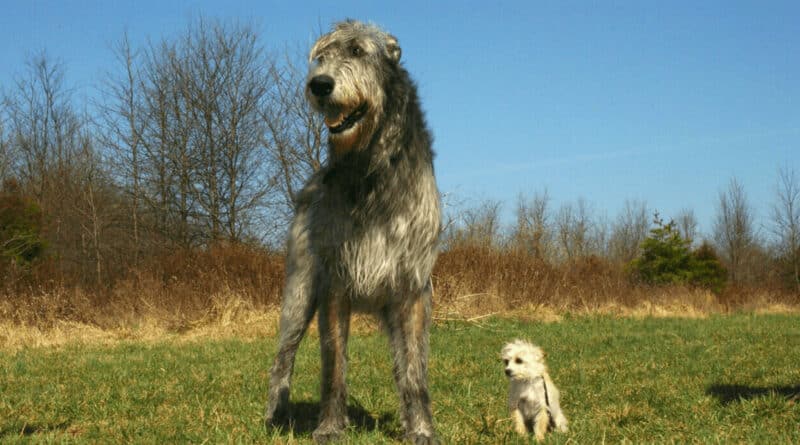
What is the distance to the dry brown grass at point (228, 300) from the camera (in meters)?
13.0

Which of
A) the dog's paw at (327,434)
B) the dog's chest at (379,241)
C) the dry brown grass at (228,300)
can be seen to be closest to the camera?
the dog's chest at (379,241)

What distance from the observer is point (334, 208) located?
13.1ft

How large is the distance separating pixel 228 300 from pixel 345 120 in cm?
1121

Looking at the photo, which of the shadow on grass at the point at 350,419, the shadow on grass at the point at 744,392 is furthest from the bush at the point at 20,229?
the shadow on grass at the point at 744,392

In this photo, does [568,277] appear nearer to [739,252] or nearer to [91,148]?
[91,148]

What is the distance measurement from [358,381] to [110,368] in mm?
3146

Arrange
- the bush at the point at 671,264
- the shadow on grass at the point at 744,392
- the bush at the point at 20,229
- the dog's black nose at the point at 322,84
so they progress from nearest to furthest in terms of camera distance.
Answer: the dog's black nose at the point at 322,84, the shadow on grass at the point at 744,392, the bush at the point at 20,229, the bush at the point at 671,264

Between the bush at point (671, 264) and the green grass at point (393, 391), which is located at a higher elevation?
the bush at point (671, 264)

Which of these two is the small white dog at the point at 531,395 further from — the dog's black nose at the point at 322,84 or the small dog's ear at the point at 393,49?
the dog's black nose at the point at 322,84

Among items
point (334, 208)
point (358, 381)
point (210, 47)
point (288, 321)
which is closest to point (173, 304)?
point (358, 381)

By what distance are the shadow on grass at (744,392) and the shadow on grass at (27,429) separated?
5108 millimetres

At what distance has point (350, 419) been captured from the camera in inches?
194

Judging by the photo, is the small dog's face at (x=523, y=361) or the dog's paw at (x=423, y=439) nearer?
the dog's paw at (x=423, y=439)

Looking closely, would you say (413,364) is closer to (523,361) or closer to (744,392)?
(523,361)
